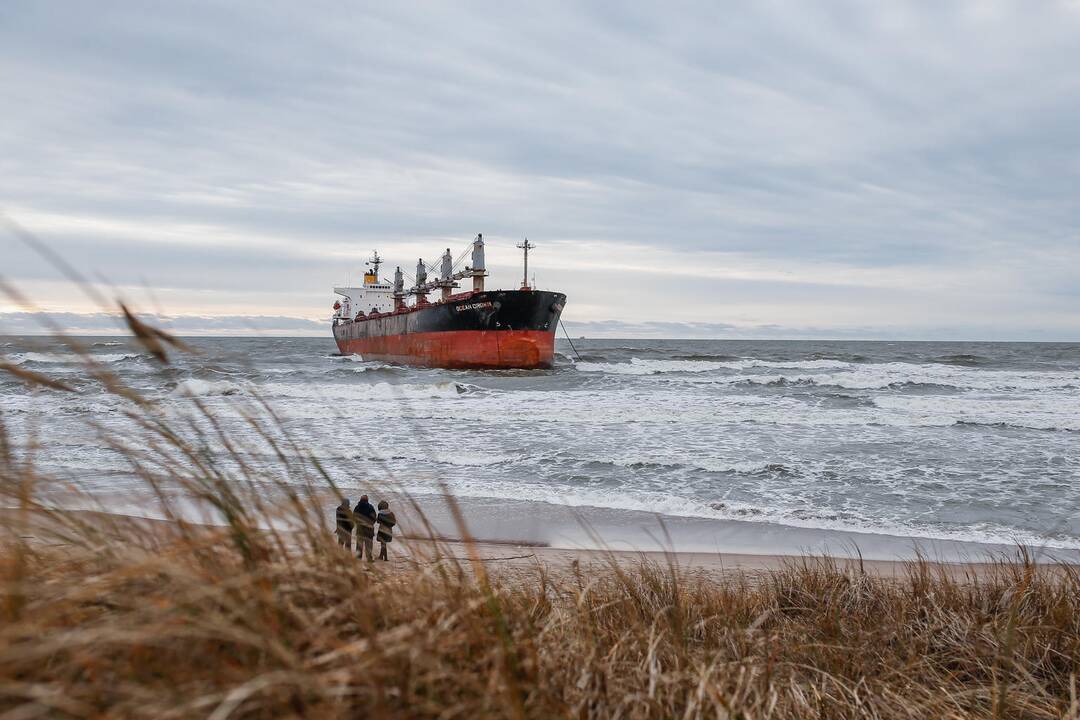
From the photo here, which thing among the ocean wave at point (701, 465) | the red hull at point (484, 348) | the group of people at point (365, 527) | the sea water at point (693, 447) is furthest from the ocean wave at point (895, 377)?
the group of people at point (365, 527)

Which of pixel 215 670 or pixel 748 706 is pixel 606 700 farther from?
pixel 215 670

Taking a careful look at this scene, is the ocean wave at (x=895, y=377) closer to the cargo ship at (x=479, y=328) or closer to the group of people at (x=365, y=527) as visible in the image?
the cargo ship at (x=479, y=328)

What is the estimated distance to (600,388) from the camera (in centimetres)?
2558

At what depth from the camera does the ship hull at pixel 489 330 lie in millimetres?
30562

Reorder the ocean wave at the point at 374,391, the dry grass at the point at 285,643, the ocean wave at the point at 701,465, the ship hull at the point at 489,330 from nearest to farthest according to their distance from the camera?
the dry grass at the point at 285,643 < the ocean wave at the point at 701,465 < the ocean wave at the point at 374,391 < the ship hull at the point at 489,330

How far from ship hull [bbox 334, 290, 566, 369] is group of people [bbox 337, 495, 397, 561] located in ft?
80.0

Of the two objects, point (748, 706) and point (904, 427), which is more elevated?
point (748, 706)

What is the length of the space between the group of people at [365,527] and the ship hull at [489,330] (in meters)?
24.4

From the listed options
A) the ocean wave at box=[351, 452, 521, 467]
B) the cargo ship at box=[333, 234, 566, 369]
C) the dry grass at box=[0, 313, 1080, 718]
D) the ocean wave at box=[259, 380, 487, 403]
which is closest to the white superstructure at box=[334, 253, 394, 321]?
the cargo ship at box=[333, 234, 566, 369]

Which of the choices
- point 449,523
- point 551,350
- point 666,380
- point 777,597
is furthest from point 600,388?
point 777,597

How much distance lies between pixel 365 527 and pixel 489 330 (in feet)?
87.1

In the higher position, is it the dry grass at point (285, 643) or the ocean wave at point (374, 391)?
the dry grass at point (285, 643)

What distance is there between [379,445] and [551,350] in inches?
765

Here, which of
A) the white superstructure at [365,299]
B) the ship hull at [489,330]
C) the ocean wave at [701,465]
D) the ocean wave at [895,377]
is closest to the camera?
the ocean wave at [701,465]
